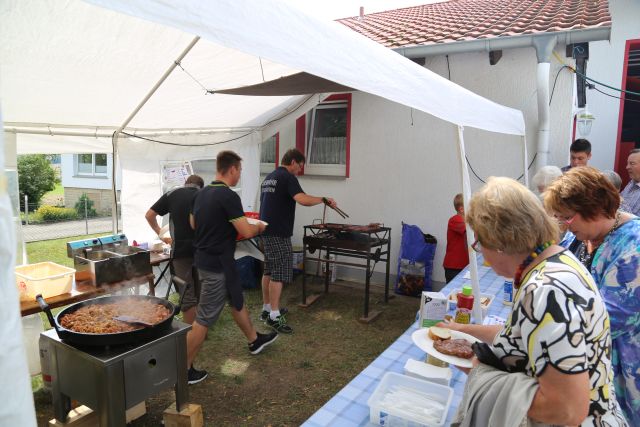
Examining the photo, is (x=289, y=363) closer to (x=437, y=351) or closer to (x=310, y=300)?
(x=310, y=300)

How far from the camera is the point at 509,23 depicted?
19.5 feet

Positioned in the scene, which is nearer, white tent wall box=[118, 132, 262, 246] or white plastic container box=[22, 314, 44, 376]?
white plastic container box=[22, 314, 44, 376]

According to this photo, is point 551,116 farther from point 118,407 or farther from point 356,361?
point 118,407

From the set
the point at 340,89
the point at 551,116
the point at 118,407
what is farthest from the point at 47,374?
the point at 551,116

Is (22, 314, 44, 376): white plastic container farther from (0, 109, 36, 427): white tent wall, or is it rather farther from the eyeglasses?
the eyeglasses

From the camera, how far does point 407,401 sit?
5.58 feet

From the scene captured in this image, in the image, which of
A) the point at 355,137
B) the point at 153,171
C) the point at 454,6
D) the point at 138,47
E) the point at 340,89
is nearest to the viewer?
the point at 138,47

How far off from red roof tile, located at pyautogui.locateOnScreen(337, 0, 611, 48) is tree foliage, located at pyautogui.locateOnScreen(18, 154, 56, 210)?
13.3 m

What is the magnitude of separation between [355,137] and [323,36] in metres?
5.18

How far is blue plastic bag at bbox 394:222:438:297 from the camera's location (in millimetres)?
6105

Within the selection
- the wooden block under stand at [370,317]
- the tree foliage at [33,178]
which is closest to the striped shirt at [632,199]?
the wooden block under stand at [370,317]

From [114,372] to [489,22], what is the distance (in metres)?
6.66

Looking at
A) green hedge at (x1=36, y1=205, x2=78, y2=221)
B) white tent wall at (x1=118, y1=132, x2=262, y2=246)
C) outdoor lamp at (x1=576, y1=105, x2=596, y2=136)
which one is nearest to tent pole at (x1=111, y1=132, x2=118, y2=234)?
white tent wall at (x1=118, y1=132, x2=262, y2=246)

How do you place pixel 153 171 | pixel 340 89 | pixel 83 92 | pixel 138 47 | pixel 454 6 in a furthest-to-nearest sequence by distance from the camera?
pixel 454 6 → pixel 153 171 → pixel 340 89 → pixel 83 92 → pixel 138 47
